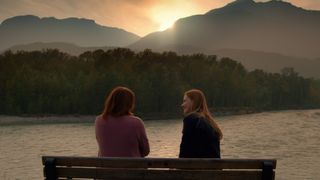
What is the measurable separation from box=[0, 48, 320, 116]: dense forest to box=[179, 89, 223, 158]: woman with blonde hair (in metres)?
105

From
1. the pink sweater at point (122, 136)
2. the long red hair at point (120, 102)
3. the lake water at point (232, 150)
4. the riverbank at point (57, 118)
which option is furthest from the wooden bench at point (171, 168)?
the riverbank at point (57, 118)

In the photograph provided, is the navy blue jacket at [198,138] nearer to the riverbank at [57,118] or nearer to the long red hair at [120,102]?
the long red hair at [120,102]

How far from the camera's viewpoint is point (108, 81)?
373 feet

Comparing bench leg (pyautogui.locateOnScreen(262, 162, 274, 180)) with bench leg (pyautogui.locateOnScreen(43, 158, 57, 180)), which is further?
bench leg (pyautogui.locateOnScreen(43, 158, 57, 180))

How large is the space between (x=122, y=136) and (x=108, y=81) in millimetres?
107237

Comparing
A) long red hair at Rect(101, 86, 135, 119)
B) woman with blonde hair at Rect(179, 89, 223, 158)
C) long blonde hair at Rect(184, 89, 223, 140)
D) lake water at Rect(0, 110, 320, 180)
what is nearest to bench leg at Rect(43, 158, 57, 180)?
long red hair at Rect(101, 86, 135, 119)

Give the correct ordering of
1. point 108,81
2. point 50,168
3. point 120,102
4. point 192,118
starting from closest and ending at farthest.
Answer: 1. point 50,168
2. point 120,102
3. point 192,118
4. point 108,81

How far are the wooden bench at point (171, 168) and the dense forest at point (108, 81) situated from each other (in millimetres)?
105484

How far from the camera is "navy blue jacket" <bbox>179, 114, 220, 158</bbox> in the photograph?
7.28m

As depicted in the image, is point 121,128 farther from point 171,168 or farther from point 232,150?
point 232,150

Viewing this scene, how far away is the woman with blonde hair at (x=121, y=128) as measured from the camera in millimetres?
6855

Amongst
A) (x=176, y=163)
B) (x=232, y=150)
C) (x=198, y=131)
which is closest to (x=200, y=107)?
(x=198, y=131)

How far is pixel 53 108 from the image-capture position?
365ft

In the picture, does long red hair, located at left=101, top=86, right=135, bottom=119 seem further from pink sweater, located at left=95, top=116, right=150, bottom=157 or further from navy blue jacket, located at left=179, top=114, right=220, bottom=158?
navy blue jacket, located at left=179, top=114, right=220, bottom=158
